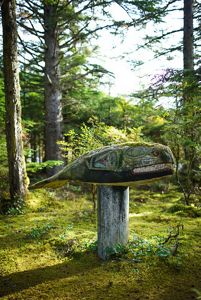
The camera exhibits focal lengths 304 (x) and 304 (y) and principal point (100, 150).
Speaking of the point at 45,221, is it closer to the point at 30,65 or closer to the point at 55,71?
the point at 55,71

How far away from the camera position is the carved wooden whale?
3834 mm

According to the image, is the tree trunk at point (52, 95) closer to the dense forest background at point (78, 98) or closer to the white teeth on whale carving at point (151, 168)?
the dense forest background at point (78, 98)

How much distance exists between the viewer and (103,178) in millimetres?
3877

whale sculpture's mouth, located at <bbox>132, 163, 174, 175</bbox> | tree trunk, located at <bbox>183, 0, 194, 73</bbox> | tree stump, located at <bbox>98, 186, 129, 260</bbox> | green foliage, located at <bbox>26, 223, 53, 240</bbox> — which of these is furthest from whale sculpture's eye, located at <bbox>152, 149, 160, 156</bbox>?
tree trunk, located at <bbox>183, 0, 194, 73</bbox>

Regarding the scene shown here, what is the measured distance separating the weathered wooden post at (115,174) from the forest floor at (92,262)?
0.30 metres

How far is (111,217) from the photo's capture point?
4.18 metres

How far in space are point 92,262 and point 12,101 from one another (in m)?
4.53

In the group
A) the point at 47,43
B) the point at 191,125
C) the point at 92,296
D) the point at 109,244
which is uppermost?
the point at 47,43

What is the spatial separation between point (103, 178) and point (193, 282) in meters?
1.61

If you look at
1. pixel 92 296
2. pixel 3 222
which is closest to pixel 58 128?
pixel 3 222

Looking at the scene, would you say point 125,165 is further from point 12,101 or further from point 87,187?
point 87,187

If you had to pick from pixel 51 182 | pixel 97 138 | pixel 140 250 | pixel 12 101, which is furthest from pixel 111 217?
pixel 12 101

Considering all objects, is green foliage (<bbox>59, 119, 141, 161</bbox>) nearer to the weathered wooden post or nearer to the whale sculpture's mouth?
the weathered wooden post

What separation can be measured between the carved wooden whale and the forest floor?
1.04 m
